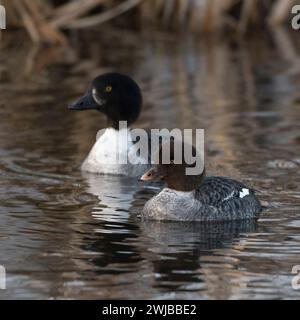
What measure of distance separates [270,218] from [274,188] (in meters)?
1.10

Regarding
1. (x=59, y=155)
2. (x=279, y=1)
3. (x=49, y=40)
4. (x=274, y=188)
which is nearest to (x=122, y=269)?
(x=274, y=188)

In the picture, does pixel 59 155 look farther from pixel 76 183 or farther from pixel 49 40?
pixel 49 40

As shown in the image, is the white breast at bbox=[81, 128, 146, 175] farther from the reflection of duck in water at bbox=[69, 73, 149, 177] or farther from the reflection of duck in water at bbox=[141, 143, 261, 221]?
the reflection of duck in water at bbox=[141, 143, 261, 221]

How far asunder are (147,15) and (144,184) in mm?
9791

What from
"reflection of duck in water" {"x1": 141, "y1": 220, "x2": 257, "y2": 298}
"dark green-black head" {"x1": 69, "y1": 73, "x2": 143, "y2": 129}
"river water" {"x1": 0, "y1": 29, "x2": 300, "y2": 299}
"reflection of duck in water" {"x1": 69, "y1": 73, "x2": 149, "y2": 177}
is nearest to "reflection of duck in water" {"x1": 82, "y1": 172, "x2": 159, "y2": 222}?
"river water" {"x1": 0, "y1": 29, "x2": 300, "y2": 299}

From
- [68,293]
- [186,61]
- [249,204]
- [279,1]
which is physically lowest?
[68,293]

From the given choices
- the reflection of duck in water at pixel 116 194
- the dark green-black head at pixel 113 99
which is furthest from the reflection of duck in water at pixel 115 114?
the reflection of duck in water at pixel 116 194

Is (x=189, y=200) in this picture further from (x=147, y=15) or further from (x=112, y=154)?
(x=147, y=15)

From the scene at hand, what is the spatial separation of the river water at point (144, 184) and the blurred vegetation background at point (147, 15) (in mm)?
293

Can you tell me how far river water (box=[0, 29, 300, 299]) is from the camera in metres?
8.47

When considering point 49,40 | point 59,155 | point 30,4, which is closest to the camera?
point 59,155

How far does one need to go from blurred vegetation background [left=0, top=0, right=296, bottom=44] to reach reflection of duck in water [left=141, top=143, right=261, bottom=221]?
27.5 feet

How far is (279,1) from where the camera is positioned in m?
20.6

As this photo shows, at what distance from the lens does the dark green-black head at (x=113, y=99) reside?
1260cm
